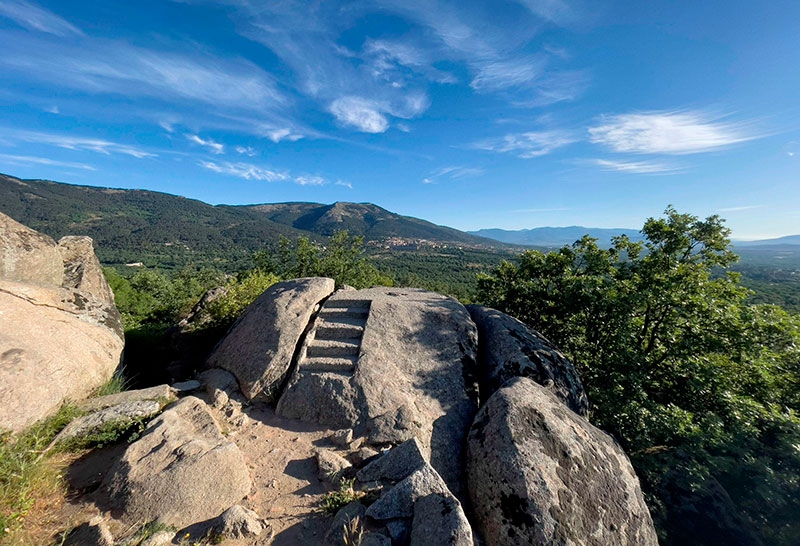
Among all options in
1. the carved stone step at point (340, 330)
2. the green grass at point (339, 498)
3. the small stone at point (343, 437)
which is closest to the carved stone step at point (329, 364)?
the carved stone step at point (340, 330)

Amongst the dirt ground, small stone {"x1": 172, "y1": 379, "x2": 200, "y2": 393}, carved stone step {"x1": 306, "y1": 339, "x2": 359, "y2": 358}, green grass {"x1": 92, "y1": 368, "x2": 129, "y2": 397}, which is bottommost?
the dirt ground

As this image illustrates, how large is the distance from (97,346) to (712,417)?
1407 centimetres

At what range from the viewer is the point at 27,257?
8086 millimetres

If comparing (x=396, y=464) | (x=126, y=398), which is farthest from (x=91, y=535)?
(x=396, y=464)

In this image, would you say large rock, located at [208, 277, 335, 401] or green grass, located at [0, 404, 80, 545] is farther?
large rock, located at [208, 277, 335, 401]

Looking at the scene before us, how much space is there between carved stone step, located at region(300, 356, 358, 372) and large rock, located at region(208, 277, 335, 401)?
0.50 meters

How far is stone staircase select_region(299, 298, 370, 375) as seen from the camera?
756 centimetres

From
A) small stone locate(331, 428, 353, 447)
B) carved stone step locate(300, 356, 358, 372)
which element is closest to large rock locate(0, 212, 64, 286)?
carved stone step locate(300, 356, 358, 372)

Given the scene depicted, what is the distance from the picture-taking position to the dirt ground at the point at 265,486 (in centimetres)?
420

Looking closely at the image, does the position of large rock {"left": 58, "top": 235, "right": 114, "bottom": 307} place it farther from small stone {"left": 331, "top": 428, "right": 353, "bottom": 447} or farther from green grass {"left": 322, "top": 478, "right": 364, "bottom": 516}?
green grass {"left": 322, "top": 478, "right": 364, "bottom": 516}

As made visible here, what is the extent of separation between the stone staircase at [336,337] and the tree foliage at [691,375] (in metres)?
6.44

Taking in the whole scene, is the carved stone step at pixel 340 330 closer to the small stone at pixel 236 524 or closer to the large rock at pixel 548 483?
the large rock at pixel 548 483

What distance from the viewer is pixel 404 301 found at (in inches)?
379

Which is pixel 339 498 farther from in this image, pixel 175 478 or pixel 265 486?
pixel 175 478
